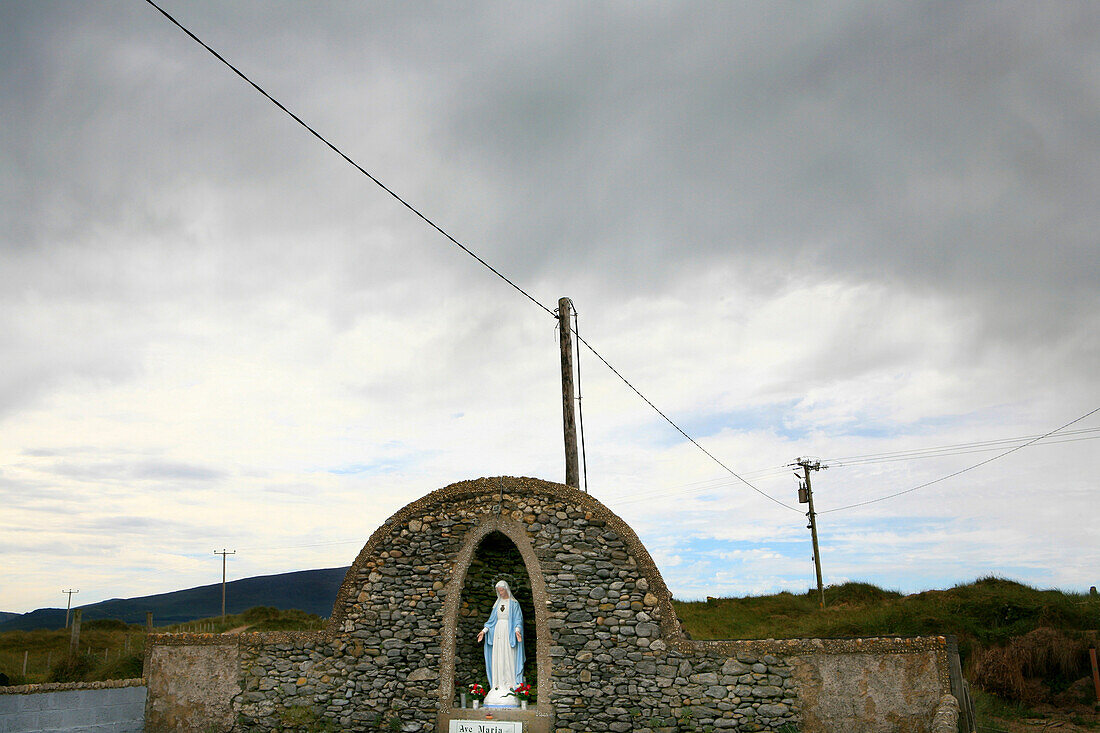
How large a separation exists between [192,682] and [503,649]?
208 inches

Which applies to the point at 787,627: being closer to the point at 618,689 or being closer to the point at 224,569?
the point at 618,689

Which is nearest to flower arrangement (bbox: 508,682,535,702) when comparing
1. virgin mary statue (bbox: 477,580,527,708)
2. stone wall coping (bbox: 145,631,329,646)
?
virgin mary statue (bbox: 477,580,527,708)

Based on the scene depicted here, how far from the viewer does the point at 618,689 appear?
1162 centimetres

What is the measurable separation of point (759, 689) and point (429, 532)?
18.8ft

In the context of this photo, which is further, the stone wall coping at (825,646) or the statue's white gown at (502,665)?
the statue's white gown at (502,665)

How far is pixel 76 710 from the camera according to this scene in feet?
38.4

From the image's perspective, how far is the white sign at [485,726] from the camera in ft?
37.8

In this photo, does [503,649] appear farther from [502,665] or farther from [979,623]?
[979,623]

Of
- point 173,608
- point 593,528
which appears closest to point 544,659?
point 593,528

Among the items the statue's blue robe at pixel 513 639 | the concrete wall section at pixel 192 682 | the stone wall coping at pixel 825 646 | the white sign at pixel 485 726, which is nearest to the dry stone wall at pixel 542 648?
the stone wall coping at pixel 825 646

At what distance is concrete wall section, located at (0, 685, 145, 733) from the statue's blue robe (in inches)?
229

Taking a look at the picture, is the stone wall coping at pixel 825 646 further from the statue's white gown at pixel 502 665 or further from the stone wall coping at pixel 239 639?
the stone wall coping at pixel 239 639

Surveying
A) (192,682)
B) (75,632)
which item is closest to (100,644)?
(75,632)

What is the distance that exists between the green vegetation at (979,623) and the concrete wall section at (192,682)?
894 centimetres
